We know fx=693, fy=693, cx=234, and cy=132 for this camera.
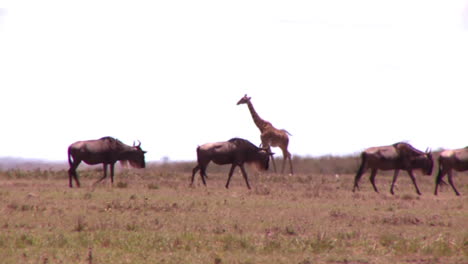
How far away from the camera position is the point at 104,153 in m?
26.3

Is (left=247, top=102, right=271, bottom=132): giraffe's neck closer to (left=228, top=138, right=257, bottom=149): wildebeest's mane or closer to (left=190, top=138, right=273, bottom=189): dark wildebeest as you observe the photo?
(left=228, top=138, right=257, bottom=149): wildebeest's mane

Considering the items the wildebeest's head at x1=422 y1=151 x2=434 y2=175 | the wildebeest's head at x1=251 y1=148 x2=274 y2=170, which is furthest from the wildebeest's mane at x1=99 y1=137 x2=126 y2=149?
the wildebeest's head at x1=422 y1=151 x2=434 y2=175

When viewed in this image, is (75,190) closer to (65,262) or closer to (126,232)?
(126,232)

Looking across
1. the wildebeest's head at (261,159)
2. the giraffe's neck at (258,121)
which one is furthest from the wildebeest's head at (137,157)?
the giraffe's neck at (258,121)

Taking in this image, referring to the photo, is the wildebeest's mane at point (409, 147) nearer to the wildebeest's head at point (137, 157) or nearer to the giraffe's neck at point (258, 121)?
the wildebeest's head at point (137, 157)

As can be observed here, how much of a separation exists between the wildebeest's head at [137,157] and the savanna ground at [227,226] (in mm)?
1938

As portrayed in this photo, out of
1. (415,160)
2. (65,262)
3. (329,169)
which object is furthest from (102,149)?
(329,169)

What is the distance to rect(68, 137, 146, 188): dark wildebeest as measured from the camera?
85.3 ft

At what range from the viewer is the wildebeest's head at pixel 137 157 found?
27.3 meters

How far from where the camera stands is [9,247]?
1234cm

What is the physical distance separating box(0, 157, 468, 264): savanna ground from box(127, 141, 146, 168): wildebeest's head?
6.36 feet

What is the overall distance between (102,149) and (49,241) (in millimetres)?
13644

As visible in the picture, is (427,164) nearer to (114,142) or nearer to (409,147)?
(409,147)

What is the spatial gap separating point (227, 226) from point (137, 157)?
12794mm
